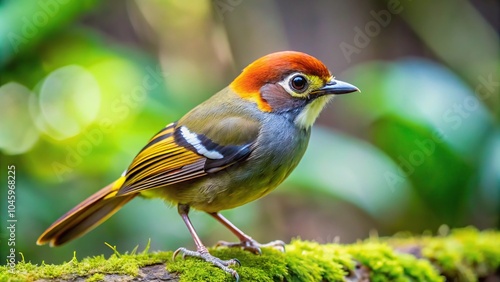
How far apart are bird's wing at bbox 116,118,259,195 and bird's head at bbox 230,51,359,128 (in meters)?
0.21

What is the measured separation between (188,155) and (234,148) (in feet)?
0.97

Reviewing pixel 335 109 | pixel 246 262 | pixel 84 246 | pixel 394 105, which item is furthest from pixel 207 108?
pixel 335 109

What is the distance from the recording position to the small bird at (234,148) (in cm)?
304

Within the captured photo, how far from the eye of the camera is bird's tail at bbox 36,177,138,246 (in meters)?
3.28

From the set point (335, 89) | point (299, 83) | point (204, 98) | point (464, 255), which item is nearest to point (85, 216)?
point (299, 83)

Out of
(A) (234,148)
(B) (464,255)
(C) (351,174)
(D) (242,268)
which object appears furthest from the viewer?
(C) (351,174)

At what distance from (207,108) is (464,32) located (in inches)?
178

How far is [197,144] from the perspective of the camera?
3.20 meters

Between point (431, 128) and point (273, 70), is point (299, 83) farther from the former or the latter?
point (431, 128)

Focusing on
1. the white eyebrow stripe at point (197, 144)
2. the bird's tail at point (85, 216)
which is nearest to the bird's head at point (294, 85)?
the white eyebrow stripe at point (197, 144)

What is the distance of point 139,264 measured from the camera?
2615 millimetres

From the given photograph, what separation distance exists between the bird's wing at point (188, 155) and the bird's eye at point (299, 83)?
319mm

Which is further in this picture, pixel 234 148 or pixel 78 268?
pixel 234 148

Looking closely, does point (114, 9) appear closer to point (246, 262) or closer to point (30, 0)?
point (30, 0)
